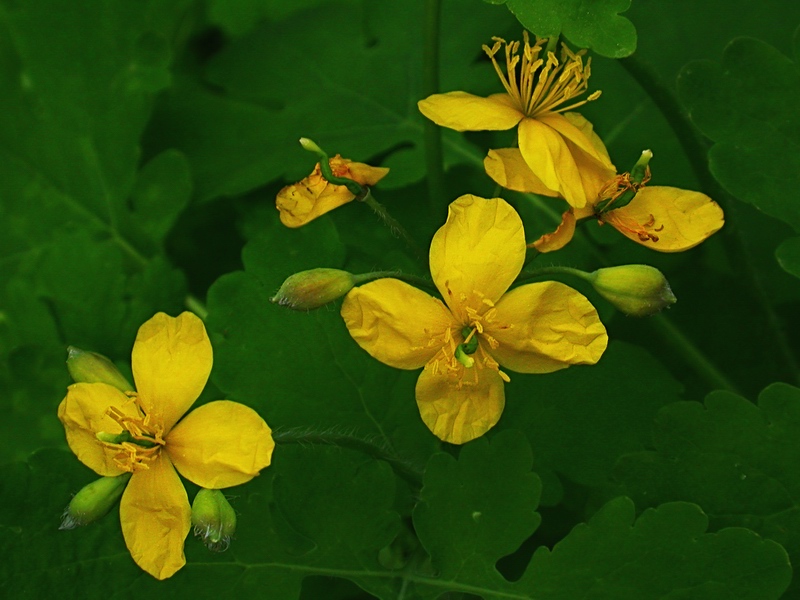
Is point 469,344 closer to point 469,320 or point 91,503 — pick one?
point 469,320

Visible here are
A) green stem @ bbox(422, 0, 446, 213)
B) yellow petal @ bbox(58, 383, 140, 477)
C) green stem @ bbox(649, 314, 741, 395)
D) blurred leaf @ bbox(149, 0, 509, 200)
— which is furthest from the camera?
blurred leaf @ bbox(149, 0, 509, 200)

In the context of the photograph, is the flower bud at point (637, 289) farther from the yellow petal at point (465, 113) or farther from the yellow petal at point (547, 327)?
the yellow petal at point (465, 113)

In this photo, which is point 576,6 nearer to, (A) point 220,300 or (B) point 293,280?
(B) point 293,280

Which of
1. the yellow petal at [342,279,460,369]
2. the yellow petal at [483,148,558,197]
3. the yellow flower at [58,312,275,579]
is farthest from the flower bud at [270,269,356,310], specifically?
the yellow petal at [483,148,558,197]

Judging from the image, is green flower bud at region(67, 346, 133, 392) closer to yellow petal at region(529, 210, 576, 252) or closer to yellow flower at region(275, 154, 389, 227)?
yellow flower at region(275, 154, 389, 227)

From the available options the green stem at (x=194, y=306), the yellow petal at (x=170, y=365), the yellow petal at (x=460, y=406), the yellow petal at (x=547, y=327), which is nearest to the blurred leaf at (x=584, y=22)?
the yellow petal at (x=547, y=327)
